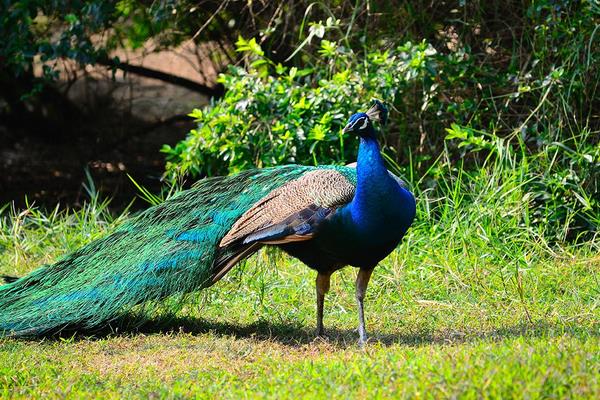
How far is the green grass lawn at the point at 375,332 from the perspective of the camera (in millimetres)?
3752

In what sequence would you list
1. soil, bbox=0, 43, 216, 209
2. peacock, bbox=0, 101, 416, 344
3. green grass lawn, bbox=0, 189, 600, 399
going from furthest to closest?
soil, bbox=0, 43, 216, 209 < peacock, bbox=0, 101, 416, 344 < green grass lawn, bbox=0, 189, 600, 399

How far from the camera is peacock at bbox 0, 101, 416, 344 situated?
471 cm

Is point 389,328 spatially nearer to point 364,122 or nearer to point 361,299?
point 361,299

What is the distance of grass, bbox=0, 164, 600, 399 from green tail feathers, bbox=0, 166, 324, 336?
16cm

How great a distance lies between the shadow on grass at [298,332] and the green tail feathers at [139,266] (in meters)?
0.15

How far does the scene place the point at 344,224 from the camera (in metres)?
4.74

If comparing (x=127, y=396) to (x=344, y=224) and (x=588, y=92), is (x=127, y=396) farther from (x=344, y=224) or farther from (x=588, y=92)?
(x=588, y=92)

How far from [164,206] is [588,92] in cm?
331

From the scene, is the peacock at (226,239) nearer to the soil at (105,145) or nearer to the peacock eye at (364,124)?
the peacock eye at (364,124)

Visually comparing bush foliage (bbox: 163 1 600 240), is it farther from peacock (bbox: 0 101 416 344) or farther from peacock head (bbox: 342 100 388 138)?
peacock head (bbox: 342 100 388 138)

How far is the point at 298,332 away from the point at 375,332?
42 centimetres

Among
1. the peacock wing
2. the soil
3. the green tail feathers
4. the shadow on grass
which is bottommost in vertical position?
the soil

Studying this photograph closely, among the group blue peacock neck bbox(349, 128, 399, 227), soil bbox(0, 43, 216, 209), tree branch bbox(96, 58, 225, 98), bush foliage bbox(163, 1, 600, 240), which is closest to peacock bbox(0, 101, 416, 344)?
blue peacock neck bbox(349, 128, 399, 227)

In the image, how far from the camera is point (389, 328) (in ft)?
17.6
